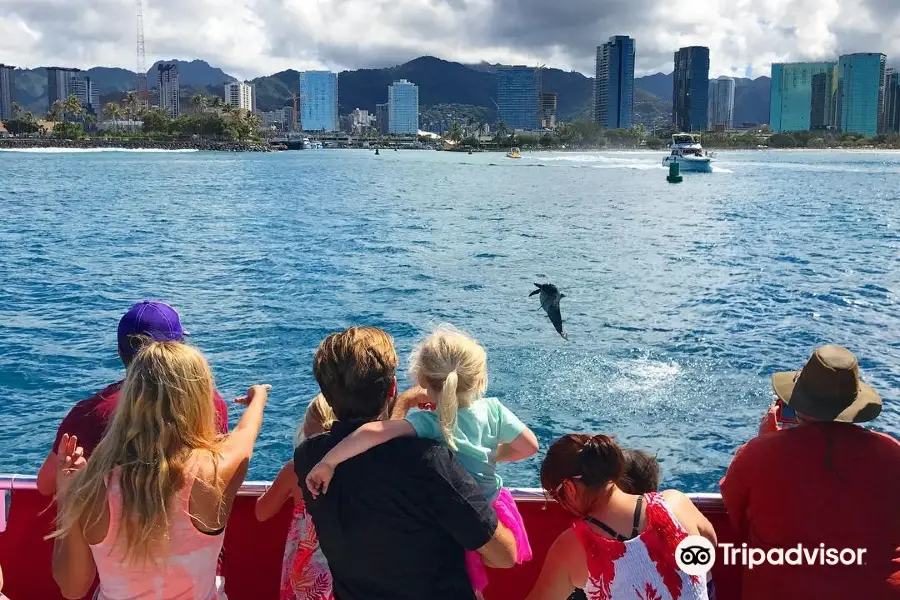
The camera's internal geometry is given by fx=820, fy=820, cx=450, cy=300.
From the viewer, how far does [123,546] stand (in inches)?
102

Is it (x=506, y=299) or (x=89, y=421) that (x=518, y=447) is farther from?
(x=506, y=299)

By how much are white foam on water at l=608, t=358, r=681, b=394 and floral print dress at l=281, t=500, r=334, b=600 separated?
8933 mm

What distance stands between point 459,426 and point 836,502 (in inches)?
49.6

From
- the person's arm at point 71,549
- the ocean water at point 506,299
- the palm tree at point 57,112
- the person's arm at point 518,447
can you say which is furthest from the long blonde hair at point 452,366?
the palm tree at point 57,112

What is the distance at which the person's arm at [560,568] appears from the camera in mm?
2658

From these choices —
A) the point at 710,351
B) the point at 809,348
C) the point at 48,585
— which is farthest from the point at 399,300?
the point at 48,585

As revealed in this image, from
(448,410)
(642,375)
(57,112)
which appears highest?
(57,112)

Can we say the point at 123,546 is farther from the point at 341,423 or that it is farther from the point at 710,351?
the point at 710,351

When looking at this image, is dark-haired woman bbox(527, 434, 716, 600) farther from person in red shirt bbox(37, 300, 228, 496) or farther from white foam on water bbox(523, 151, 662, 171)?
white foam on water bbox(523, 151, 662, 171)

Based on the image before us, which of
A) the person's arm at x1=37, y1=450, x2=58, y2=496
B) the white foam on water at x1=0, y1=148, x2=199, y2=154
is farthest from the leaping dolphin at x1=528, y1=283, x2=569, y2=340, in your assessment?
the white foam on water at x1=0, y1=148, x2=199, y2=154

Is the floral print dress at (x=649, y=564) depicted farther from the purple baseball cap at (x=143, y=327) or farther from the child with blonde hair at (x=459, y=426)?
the purple baseball cap at (x=143, y=327)

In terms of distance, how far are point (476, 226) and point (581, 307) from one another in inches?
689

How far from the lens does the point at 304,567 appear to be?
289 cm

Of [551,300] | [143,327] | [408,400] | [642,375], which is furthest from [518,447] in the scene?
[642,375]
